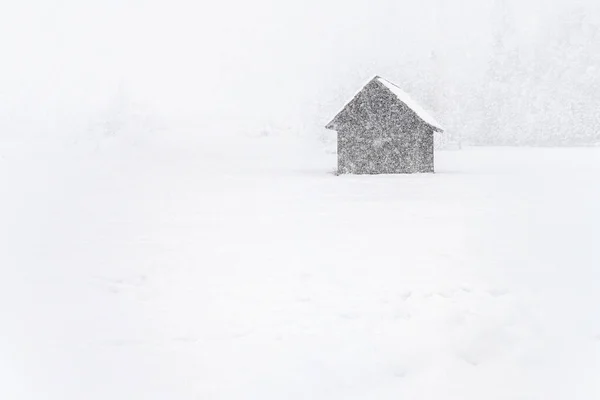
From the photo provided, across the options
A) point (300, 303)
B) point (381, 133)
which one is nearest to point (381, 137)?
point (381, 133)

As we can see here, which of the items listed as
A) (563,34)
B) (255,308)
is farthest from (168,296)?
(563,34)

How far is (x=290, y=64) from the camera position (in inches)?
4793

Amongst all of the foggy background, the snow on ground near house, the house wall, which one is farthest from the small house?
the foggy background

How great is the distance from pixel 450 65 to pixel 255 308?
79.6 metres

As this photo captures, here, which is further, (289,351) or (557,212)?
(557,212)

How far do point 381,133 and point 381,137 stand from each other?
23 centimetres

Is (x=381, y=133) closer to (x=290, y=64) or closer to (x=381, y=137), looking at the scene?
(x=381, y=137)

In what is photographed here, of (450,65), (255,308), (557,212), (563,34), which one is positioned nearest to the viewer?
(255,308)

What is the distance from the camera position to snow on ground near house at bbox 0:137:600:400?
712 cm

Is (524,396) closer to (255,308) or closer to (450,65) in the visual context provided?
(255,308)

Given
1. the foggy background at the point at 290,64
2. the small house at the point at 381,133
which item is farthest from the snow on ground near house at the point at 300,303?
the foggy background at the point at 290,64

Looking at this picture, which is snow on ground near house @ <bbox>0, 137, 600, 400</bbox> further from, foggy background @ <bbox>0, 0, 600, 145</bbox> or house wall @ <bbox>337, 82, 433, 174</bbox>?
foggy background @ <bbox>0, 0, 600, 145</bbox>

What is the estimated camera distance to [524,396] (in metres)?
6.89

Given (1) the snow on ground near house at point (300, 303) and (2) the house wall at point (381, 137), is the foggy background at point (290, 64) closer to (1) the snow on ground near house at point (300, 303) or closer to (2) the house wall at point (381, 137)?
(2) the house wall at point (381, 137)
